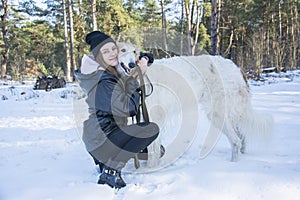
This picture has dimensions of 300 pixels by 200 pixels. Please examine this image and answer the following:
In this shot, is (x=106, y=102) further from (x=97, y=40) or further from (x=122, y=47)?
(x=122, y=47)

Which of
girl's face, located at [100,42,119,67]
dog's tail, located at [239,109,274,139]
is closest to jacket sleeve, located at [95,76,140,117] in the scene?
girl's face, located at [100,42,119,67]

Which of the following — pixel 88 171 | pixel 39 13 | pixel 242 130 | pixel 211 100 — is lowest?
pixel 88 171

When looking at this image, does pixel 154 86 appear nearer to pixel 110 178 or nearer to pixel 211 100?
pixel 211 100

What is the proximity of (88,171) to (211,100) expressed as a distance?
1.52m

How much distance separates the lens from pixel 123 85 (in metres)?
1.97

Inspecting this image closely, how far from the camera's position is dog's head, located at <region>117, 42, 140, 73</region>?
89.0 inches

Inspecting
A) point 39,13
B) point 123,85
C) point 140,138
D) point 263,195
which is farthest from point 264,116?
point 39,13

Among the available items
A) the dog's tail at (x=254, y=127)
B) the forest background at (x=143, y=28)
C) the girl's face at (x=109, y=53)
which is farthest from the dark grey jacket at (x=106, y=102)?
the forest background at (x=143, y=28)

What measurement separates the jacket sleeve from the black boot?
490mm

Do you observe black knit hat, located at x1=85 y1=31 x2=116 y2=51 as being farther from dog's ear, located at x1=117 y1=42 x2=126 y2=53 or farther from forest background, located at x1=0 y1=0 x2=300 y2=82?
forest background, located at x1=0 y1=0 x2=300 y2=82

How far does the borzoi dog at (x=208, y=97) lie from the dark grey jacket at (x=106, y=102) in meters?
0.66

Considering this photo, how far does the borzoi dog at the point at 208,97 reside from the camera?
2.66m

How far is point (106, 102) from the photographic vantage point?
1.88m

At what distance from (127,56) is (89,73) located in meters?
0.50
